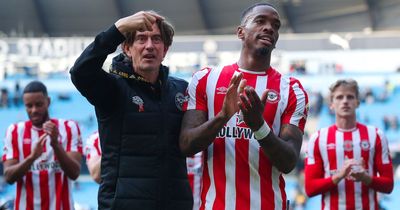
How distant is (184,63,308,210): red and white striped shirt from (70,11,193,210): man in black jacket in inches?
5.8

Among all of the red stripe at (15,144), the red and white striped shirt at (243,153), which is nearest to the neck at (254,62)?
the red and white striped shirt at (243,153)

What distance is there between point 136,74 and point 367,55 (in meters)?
22.1

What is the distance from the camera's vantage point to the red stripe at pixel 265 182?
14.5 feet

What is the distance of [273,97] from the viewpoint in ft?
14.6

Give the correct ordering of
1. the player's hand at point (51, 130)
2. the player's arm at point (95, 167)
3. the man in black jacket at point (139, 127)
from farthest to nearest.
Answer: the player's arm at point (95, 167)
the player's hand at point (51, 130)
the man in black jacket at point (139, 127)

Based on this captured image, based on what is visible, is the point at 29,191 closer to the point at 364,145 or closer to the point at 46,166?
the point at 46,166

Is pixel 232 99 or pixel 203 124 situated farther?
pixel 203 124

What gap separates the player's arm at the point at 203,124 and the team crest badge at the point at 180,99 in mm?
65

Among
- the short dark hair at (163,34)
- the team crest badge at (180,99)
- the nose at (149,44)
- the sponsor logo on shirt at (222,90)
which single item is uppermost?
the short dark hair at (163,34)

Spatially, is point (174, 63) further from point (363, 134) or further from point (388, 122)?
point (363, 134)

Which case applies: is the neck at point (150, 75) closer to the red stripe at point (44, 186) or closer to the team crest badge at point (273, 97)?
the team crest badge at point (273, 97)

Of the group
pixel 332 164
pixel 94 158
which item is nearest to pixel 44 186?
pixel 94 158

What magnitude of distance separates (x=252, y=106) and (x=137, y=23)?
69 centimetres

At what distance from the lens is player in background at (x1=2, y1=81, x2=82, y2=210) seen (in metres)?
7.11
